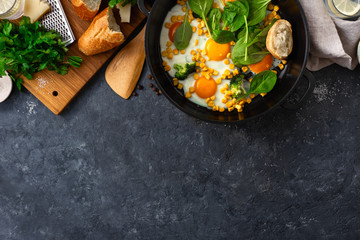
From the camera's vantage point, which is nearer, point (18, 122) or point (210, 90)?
point (210, 90)

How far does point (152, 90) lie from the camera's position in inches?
84.8

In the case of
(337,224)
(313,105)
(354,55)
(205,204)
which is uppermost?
(354,55)

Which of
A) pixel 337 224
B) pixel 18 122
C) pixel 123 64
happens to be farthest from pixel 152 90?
pixel 337 224

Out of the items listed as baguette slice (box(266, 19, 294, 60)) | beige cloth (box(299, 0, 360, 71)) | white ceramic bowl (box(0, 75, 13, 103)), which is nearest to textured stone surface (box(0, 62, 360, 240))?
white ceramic bowl (box(0, 75, 13, 103))

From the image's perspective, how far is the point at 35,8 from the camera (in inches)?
79.1

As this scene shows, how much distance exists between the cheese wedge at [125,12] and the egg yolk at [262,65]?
2.68 feet

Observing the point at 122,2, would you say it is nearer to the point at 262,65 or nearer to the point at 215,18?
the point at 215,18

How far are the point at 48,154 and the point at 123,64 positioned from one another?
2.62ft

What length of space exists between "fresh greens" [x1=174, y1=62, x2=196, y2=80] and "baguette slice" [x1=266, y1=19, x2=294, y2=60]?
0.46 m

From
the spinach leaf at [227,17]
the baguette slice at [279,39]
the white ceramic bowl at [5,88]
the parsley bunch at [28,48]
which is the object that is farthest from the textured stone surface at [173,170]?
the spinach leaf at [227,17]

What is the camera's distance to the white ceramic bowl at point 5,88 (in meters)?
2.14

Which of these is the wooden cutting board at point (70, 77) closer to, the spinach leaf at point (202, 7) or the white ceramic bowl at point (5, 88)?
the white ceramic bowl at point (5, 88)

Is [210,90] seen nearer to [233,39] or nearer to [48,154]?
[233,39]

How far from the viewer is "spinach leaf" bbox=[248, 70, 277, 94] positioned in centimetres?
189
